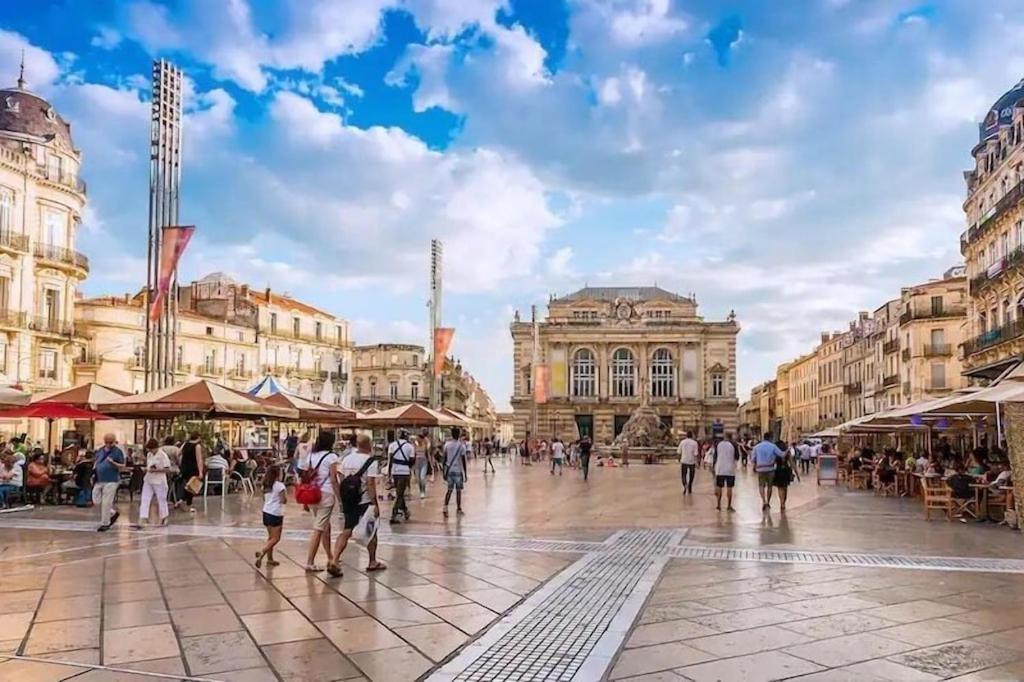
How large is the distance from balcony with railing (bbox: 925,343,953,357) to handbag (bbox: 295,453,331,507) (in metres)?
49.6

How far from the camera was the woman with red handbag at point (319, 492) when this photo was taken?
9.16 meters

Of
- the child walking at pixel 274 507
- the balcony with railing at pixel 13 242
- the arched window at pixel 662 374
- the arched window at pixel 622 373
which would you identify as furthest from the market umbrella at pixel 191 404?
the arched window at pixel 662 374

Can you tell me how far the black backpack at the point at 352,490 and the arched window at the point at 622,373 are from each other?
75.5 m

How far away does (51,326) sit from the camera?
120 ft

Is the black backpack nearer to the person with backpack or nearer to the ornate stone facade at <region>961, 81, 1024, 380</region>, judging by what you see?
the person with backpack

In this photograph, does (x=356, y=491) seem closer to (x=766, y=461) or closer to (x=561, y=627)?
(x=561, y=627)

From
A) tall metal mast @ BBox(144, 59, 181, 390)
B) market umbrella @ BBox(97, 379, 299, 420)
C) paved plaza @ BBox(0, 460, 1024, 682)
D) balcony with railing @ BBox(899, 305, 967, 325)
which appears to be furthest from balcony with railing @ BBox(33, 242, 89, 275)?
balcony with railing @ BBox(899, 305, 967, 325)

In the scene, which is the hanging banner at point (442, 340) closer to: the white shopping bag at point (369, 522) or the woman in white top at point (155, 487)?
the woman in white top at point (155, 487)

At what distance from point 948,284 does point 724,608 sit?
51.3 meters

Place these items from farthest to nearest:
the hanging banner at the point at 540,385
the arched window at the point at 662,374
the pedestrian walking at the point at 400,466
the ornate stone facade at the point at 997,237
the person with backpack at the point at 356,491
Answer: the arched window at the point at 662,374, the hanging banner at the point at 540,385, the ornate stone facade at the point at 997,237, the pedestrian walking at the point at 400,466, the person with backpack at the point at 356,491

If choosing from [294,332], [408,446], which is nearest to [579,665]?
[408,446]

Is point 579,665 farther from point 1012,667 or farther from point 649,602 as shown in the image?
point 1012,667

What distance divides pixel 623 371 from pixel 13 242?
58.4 m

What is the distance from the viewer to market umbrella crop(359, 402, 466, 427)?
2353 cm
